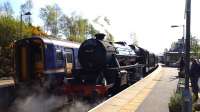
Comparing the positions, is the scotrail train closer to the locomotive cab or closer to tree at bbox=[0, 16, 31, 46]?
the locomotive cab

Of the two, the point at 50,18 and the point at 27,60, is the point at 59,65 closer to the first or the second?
the point at 27,60

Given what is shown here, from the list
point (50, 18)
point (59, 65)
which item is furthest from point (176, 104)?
point (50, 18)

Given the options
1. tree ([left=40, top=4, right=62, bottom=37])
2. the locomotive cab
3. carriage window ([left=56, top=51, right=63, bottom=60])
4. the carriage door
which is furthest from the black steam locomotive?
tree ([left=40, top=4, right=62, bottom=37])

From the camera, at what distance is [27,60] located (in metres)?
21.6

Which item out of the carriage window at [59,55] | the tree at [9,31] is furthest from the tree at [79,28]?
the carriage window at [59,55]

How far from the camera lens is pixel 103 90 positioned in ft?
63.2

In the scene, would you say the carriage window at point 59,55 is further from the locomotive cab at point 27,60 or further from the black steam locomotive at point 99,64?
the black steam locomotive at point 99,64

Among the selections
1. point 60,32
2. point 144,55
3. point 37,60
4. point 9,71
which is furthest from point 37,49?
point 60,32

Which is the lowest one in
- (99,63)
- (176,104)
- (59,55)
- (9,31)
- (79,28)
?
(176,104)

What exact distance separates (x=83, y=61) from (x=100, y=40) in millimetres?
1340

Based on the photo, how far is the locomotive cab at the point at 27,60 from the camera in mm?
21344

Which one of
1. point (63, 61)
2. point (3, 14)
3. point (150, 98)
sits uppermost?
point (3, 14)

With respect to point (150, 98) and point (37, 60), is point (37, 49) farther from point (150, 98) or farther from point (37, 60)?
point (150, 98)

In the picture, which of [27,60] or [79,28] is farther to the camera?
[79,28]
